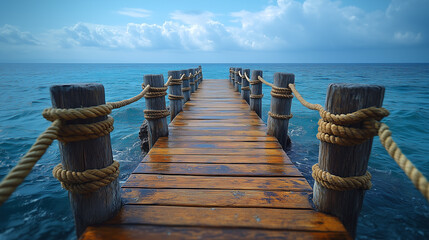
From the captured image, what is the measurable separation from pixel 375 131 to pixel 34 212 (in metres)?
5.74

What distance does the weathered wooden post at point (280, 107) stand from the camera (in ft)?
9.55

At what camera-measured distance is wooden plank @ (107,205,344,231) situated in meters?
1.52

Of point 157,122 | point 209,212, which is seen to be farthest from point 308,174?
point 209,212

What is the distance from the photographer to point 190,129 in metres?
3.96

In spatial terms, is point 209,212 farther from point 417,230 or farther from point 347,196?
point 417,230

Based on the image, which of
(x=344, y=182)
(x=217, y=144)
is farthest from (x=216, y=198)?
(x=217, y=144)

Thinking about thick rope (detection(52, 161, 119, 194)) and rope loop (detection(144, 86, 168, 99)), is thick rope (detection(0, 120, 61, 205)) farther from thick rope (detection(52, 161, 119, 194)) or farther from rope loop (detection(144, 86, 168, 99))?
rope loop (detection(144, 86, 168, 99))

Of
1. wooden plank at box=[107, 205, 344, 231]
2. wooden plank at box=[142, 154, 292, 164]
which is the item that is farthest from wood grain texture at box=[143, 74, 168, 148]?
wooden plank at box=[107, 205, 344, 231]

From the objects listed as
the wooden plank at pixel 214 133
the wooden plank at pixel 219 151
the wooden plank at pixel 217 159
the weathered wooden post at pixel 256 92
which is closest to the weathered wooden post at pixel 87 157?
the wooden plank at pixel 217 159

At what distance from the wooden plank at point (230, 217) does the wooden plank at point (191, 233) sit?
45mm

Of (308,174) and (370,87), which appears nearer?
(370,87)

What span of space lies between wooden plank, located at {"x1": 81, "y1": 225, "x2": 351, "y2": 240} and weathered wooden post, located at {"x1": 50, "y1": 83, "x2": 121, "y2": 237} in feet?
0.35

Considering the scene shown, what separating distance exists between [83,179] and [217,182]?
3.88 ft

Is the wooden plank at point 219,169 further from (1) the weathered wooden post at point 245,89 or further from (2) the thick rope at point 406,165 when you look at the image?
(1) the weathered wooden post at point 245,89
